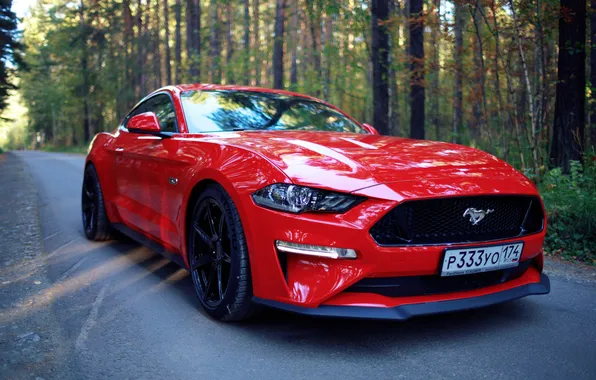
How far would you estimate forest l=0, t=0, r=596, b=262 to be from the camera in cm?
673

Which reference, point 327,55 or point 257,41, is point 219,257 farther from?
point 257,41

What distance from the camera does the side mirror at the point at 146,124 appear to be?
397 centimetres

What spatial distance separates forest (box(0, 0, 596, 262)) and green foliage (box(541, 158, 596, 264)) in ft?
0.04

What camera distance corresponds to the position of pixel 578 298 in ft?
12.0

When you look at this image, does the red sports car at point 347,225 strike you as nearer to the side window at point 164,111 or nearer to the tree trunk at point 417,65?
the side window at point 164,111

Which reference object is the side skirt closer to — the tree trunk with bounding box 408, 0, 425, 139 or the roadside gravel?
the roadside gravel

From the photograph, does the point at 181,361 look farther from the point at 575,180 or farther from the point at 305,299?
the point at 575,180

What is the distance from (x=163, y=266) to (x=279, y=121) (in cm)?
146

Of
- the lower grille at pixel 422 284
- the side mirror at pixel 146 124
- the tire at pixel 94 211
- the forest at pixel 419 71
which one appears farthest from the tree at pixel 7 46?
the lower grille at pixel 422 284

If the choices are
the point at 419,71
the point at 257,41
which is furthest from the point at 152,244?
the point at 257,41

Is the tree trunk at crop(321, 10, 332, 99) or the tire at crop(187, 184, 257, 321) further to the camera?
the tree trunk at crop(321, 10, 332, 99)

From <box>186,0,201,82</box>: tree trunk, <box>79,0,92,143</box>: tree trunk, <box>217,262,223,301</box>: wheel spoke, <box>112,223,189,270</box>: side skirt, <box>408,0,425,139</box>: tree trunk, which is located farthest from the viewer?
<box>79,0,92,143</box>: tree trunk

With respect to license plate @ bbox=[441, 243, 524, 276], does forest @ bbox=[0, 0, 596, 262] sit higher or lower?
higher

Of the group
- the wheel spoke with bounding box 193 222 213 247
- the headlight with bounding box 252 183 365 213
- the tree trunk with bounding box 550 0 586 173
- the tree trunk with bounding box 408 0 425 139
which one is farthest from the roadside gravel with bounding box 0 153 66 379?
the tree trunk with bounding box 408 0 425 139
